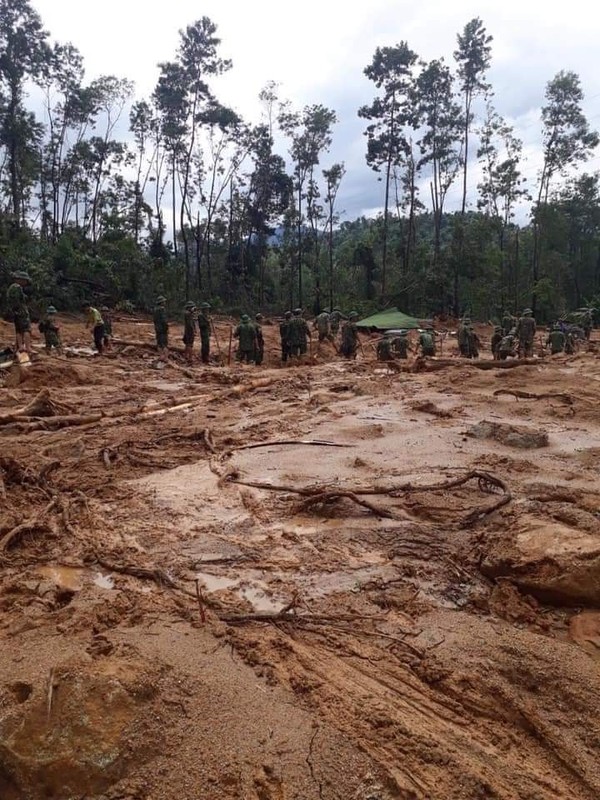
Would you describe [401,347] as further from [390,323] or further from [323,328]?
[390,323]

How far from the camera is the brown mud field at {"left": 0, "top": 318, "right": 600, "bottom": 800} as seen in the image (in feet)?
6.63

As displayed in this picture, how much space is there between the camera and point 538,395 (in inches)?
369

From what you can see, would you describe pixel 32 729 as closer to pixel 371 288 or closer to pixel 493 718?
pixel 493 718

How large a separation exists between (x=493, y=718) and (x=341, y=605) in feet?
3.25

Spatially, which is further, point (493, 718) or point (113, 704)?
point (493, 718)

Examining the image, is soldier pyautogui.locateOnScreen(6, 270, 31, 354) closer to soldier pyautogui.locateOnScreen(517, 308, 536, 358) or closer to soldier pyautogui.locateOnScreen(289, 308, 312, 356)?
soldier pyautogui.locateOnScreen(289, 308, 312, 356)

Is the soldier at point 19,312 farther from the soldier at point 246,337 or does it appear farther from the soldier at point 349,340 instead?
the soldier at point 349,340

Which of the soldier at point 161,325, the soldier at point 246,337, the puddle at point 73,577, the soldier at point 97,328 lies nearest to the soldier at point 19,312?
the soldier at point 97,328

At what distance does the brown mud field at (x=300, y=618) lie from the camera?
6.63 ft

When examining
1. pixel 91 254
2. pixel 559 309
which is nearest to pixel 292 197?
pixel 91 254

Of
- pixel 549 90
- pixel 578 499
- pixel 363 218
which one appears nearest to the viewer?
pixel 578 499

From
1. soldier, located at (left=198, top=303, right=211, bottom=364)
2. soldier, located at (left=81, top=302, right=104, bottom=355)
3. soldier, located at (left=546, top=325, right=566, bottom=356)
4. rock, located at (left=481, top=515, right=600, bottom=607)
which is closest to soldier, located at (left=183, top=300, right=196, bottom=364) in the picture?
soldier, located at (left=198, top=303, right=211, bottom=364)

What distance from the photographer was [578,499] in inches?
176

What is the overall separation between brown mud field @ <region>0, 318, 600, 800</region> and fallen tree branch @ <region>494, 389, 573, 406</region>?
7.52ft
